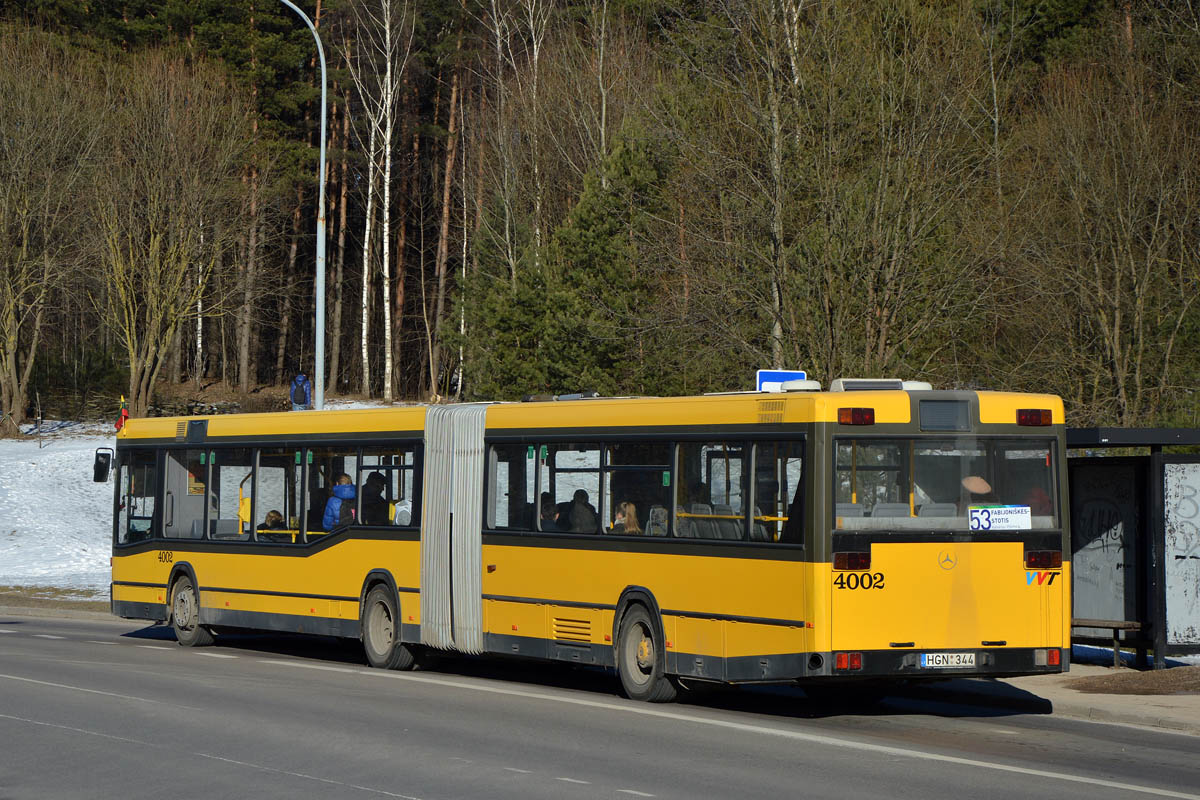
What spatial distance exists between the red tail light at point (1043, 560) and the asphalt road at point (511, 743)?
127cm

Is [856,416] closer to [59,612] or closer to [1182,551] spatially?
[1182,551]

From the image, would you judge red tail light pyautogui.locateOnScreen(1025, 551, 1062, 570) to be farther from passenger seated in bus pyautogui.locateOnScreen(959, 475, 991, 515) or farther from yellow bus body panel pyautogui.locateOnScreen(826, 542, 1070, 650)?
passenger seated in bus pyautogui.locateOnScreen(959, 475, 991, 515)

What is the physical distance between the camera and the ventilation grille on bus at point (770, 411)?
1344 centimetres

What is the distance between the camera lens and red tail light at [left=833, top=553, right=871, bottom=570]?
12.8m

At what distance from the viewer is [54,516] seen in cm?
4053

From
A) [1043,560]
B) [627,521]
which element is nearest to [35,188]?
[627,521]

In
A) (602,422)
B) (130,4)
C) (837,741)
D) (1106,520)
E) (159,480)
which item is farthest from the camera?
(130,4)

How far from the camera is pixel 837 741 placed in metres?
12.2

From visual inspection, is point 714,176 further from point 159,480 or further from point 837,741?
point 837,741

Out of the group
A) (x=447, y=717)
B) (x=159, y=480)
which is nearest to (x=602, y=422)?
(x=447, y=717)

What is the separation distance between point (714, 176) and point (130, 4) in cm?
4370

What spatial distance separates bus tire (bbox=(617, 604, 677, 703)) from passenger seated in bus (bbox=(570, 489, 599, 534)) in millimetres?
951

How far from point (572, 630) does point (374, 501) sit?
380 cm

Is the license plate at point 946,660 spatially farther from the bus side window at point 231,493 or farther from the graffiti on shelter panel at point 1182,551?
the bus side window at point 231,493
